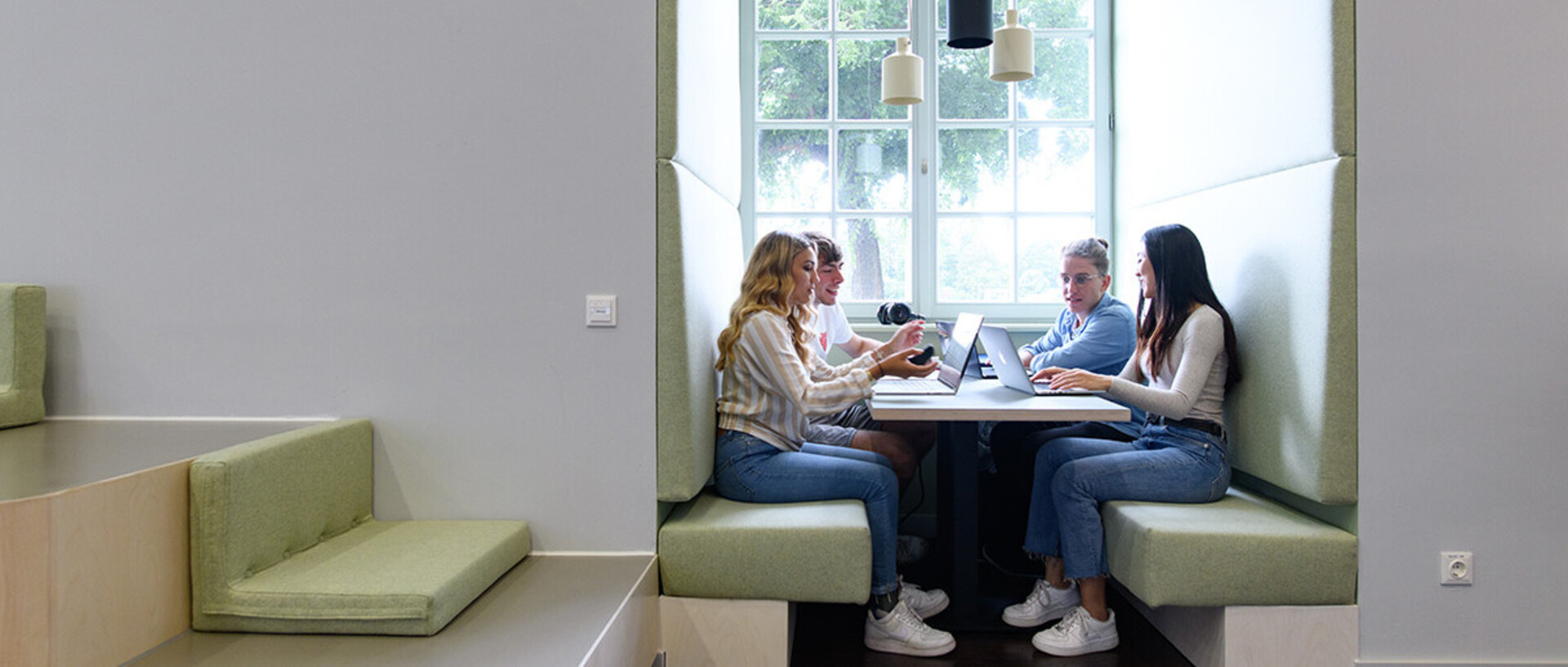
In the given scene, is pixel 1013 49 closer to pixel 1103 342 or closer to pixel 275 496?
pixel 1103 342

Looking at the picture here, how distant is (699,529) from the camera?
9.00ft

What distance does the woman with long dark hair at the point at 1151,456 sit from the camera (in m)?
2.99

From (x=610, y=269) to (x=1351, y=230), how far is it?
2020 millimetres

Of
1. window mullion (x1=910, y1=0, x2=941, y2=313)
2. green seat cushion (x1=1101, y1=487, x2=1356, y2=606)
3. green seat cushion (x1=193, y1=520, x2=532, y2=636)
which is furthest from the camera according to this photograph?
window mullion (x1=910, y1=0, x2=941, y2=313)

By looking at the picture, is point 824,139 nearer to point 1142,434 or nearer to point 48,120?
point 1142,434

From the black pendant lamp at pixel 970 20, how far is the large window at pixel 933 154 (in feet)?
3.85

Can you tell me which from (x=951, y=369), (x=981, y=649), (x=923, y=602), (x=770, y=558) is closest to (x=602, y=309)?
(x=770, y=558)

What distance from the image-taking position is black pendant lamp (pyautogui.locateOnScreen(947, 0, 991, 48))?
10.9ft

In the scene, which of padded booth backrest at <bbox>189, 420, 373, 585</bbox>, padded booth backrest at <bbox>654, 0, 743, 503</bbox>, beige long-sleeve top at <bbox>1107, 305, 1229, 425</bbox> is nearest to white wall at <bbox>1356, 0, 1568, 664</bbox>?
beige long-sleeve top at <bbox>1107, 305, 1229, 425</bbox>

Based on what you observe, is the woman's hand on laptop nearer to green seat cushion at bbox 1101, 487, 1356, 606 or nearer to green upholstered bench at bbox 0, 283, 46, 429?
green seat cushion at bbox 1101, 487, 1356, 606

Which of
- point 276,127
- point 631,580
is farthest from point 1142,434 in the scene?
point 276,127

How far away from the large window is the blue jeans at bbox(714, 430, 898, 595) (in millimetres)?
1614

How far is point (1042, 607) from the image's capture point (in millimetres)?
3205

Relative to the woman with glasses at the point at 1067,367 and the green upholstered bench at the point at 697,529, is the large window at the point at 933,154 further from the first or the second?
the green upholstered bench at the point at 697,529
